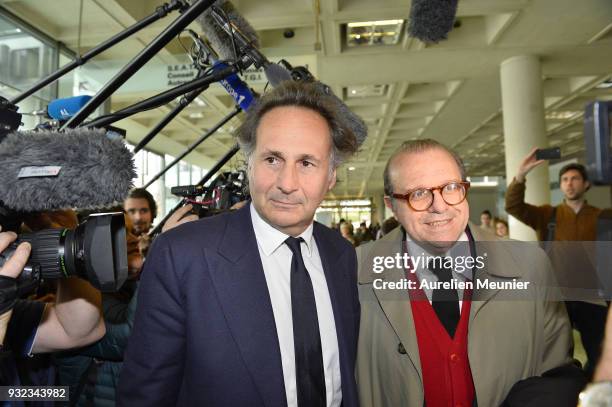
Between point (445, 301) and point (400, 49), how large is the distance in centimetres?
423

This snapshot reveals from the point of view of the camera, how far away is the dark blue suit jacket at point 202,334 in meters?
0.97

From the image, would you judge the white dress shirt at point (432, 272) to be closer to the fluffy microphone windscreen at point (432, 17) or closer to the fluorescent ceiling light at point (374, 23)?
the fluffy microphone windscreen at point (432, 17)

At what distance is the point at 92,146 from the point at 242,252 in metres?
0.47

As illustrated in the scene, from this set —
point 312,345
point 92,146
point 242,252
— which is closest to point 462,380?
point 312,345

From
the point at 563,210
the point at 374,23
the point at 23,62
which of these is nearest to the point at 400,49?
the point at 374,23

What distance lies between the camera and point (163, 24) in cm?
381

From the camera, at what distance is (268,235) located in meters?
1.14

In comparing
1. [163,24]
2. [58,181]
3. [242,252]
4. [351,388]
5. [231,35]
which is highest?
[163,24]

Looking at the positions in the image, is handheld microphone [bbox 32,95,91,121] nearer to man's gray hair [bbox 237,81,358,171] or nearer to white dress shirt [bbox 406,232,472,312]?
man's gray hair [bbox 237,81,358,171]

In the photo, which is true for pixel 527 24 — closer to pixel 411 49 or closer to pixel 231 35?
pixel 411 49

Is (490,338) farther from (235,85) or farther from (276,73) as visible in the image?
(235,85)

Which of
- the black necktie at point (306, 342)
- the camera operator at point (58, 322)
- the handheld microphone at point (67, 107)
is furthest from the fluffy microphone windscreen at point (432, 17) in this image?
the camera operator at point (58, 322)

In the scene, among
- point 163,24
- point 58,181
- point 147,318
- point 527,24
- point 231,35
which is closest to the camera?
point 58,181

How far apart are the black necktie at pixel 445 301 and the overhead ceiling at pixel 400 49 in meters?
0.52
